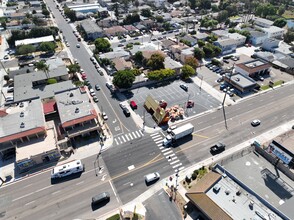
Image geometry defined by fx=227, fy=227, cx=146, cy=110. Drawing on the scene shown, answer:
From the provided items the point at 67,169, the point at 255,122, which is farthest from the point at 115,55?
the point at 255,122

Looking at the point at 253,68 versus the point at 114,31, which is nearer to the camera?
the point at 253,68

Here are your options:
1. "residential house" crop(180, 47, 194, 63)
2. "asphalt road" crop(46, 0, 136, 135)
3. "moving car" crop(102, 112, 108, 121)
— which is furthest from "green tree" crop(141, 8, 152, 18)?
"moving car" crop(102, 112, 108, 121)

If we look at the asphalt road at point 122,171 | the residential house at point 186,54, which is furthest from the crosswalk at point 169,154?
the residential house at point 186,54

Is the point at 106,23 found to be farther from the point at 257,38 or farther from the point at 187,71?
the point at 257,38

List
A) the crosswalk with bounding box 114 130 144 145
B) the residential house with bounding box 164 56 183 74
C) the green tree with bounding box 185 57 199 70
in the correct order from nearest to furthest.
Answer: the crosswalk with bounding box 114 130 144 145
the residential house with bounding box 164 56 183 74
the green tree with bounding box 185 57 199 70

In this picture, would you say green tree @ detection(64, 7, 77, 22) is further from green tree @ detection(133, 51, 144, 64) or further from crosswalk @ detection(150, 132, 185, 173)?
crosswalk @ detection(150, 132, 185, 173)

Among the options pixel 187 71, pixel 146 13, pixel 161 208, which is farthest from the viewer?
pixel 146 13

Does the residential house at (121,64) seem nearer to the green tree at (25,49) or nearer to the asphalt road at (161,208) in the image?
the green tree at (25,49)
